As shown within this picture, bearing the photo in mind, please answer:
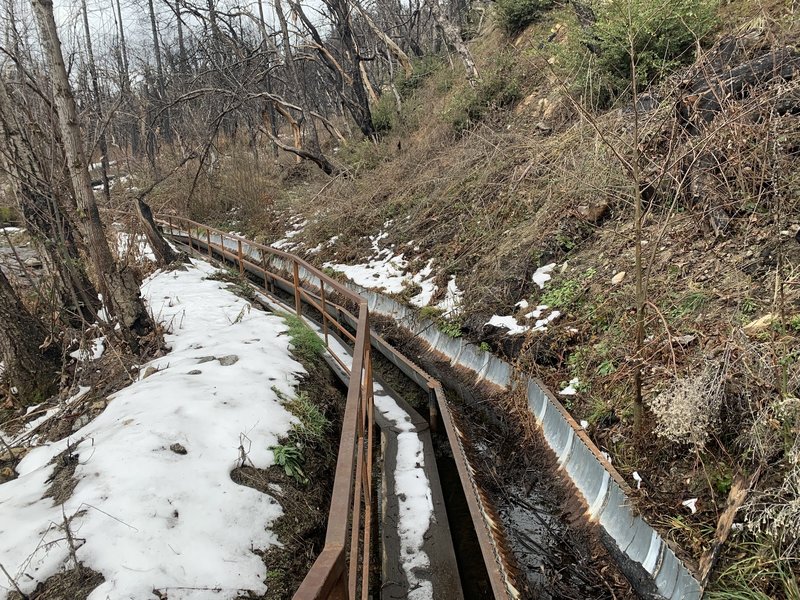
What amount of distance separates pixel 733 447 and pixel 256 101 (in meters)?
21.1

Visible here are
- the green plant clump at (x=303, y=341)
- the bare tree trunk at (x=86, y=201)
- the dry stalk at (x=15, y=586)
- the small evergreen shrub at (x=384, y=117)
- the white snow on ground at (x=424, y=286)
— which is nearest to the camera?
the dry stalk at (x=15, y=586)

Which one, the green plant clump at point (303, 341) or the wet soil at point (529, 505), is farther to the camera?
the green plant clump at point (303, 341)

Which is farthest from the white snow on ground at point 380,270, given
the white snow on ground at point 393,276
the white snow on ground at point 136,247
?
the white snow on ground at point 136,247

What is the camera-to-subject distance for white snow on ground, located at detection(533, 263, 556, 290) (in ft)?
20.4

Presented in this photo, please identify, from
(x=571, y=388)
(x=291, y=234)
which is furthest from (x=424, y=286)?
(x=291, y=234)

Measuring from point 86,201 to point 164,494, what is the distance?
3430 mm

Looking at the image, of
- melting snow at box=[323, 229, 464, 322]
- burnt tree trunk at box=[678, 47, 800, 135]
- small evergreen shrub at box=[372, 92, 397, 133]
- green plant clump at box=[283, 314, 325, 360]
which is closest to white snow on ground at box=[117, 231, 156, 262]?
melting snow at box=[323, 229, 464, 322]

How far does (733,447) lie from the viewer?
309 cm

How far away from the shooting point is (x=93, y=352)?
224 inches

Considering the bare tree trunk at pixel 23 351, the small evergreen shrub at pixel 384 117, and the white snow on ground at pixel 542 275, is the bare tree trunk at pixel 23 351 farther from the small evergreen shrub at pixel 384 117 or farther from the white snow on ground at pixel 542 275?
the small evergreen shrub at pixel 384 117

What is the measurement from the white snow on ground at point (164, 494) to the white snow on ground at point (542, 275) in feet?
11.1

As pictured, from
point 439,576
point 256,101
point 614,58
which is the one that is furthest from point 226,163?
point 439,576

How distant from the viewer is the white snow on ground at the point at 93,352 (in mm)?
5281

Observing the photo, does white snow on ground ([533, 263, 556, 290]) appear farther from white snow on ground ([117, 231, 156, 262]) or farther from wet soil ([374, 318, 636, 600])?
white snow on ground ([117, 231, 156, 262])
